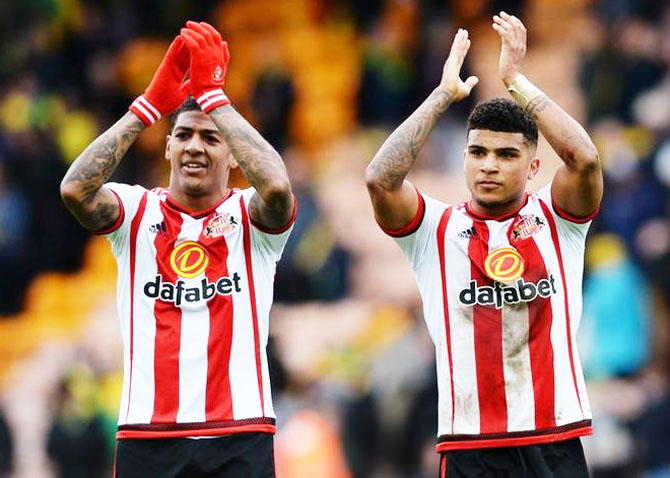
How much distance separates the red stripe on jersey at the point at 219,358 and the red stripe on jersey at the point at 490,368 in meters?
1.20

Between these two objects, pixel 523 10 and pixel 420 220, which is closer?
pixel 420 220

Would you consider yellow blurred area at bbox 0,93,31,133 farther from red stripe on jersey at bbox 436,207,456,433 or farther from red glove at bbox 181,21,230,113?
red stripe on jersey at bbox 436,207,456,433

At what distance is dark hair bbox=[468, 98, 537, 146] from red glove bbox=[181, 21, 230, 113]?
1.25 metres

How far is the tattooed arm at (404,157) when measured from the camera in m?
7.86

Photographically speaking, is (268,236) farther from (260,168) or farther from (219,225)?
(260,168)

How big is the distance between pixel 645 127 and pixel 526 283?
876cm

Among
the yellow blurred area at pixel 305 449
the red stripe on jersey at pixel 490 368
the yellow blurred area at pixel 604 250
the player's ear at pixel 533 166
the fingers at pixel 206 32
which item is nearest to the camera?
the red stripe on jersey at pixel 490 368

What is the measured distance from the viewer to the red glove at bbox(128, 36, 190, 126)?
8078 millimetres

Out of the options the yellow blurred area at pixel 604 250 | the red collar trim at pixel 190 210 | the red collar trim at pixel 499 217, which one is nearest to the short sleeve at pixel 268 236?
the red collar trim at pixel 190 210

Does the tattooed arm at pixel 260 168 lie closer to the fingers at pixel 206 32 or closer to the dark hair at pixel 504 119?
the fingers at pixel 206 32

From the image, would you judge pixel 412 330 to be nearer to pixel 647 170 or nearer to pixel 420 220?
pixel 647 170

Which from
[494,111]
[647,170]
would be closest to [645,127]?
[647,170]

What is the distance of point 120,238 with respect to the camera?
317 inches

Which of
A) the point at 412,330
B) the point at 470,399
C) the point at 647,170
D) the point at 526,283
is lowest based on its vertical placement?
the point at 470,399
